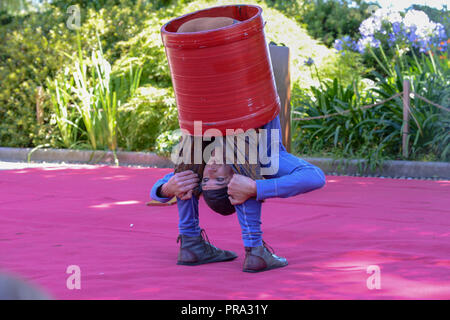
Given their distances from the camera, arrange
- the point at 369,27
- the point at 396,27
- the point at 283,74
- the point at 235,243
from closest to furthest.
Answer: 1. the point at 235,243
2. the point at 283,74
3. the point at 396,27
4. the point at 369,27

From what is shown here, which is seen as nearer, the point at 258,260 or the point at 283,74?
the point at 258,260

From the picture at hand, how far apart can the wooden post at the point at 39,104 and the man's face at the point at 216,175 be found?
7082 millimetres

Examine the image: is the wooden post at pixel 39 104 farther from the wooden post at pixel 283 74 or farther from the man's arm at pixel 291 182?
the man's arm at pixel 291 182

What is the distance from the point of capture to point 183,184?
99.8 inches

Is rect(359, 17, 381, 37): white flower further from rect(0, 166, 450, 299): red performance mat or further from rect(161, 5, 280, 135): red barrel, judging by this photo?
rect(161, 5, 280, 135): red barrel

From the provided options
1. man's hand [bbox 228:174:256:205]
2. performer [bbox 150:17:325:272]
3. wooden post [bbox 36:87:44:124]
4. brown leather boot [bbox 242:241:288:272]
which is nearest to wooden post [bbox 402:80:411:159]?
performer [bbox 150:17:325:272]

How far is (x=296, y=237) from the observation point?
3.33 meters

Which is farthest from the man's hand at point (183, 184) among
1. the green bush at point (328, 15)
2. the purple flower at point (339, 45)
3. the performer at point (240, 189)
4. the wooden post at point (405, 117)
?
the green bush at point (328, 15)

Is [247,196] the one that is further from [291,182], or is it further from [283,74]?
[283,74]

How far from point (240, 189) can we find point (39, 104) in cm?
729

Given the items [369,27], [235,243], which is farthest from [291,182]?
[369,27]
